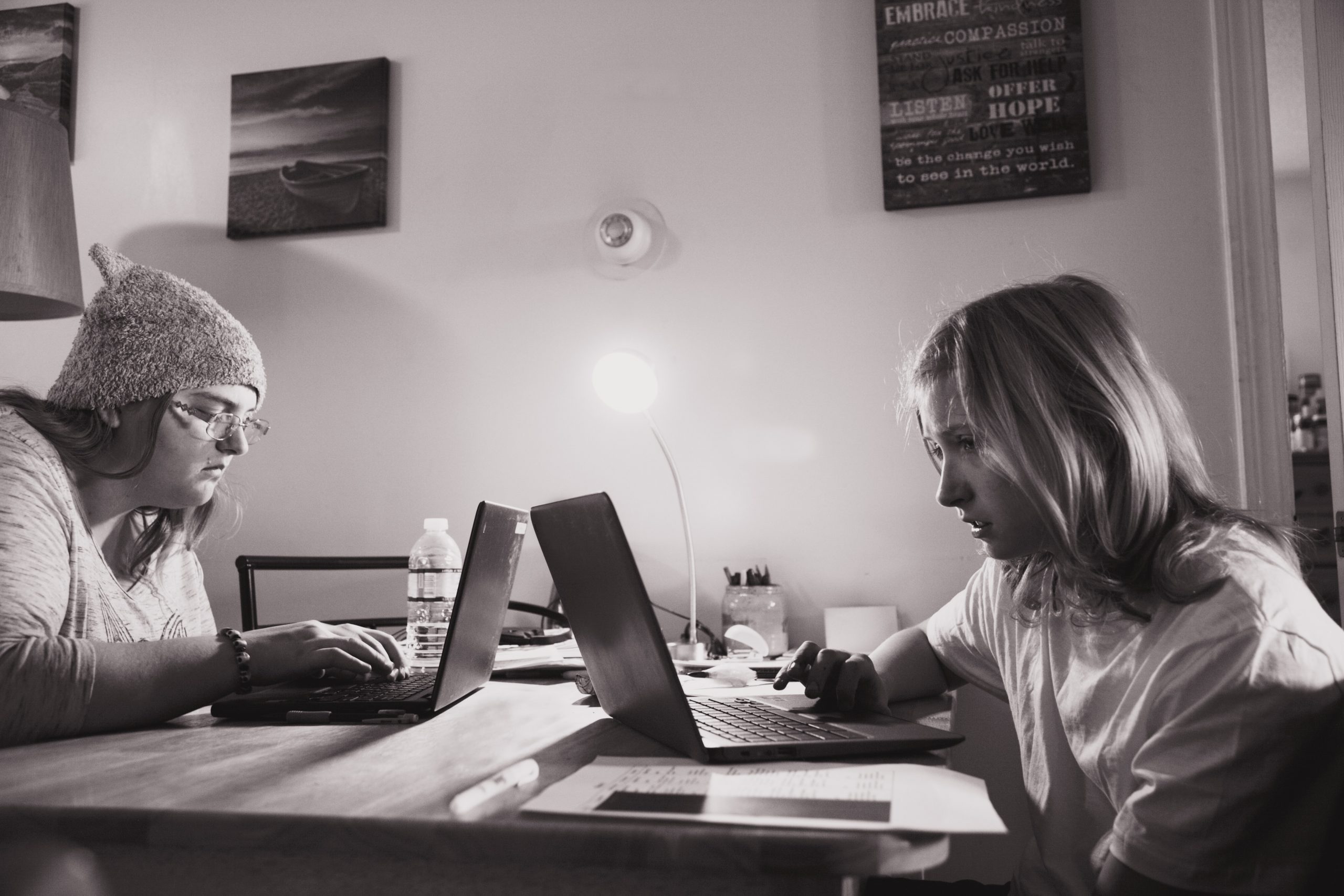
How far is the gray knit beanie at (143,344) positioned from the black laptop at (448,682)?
52cm

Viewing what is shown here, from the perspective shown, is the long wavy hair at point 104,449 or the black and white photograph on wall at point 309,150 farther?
the black and white photograph on wall at point 309,150

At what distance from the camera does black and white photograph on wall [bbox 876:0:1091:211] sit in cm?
214

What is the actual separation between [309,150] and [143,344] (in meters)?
1.28

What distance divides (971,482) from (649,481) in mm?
1310

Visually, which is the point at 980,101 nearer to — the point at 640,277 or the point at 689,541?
the point at 640,277

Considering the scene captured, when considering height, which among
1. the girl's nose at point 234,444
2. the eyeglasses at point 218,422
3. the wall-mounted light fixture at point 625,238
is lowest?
the girl's nose at point 234,444

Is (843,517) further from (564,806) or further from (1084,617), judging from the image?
(564,806)

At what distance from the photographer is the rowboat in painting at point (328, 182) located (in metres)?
2.49

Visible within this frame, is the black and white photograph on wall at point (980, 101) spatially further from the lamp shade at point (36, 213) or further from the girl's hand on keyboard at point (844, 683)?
the lamp shade at point (36, 213)

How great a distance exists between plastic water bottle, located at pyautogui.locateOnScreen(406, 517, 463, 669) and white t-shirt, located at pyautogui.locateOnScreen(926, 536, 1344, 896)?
4.18 feet

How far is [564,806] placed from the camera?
630 mm

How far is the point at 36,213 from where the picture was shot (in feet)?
6.48

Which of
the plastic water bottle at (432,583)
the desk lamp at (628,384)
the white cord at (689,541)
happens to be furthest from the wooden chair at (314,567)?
the desk lamp at (628,384)

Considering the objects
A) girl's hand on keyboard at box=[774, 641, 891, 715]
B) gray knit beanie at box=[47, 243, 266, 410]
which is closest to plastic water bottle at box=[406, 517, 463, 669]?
gray knit beanie at box=[47, 243, 266, 410]
